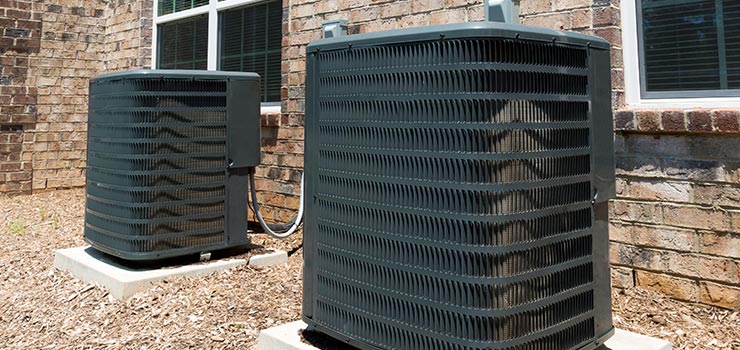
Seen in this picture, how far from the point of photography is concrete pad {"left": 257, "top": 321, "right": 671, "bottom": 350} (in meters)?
2.50

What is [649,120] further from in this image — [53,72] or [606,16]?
[53,72]

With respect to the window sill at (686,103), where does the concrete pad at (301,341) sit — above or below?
below

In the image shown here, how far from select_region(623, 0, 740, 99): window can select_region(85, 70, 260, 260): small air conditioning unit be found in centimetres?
275

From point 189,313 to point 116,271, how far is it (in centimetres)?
87

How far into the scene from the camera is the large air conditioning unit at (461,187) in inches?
75.7

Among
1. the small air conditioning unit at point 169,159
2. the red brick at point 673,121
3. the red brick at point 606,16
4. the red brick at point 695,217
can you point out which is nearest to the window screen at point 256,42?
the small air conditioning unit at point 169,159

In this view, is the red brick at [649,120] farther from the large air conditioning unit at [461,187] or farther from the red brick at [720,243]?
the large air conditioning unit at [461,187]

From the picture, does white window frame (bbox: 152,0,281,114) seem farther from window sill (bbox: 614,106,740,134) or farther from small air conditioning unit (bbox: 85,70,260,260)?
window sill (bbox: 614,106,740,134)

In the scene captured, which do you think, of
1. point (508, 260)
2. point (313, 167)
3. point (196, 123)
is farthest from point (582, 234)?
point (196, 123)

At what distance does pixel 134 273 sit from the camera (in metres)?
3.95

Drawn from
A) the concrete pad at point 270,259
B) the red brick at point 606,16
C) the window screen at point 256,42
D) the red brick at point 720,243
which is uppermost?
the window screen at point 256,42

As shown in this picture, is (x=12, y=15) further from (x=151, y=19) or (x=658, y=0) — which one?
(x=658, y=0)

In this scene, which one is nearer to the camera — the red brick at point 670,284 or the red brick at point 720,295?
the red brick at point 720,295

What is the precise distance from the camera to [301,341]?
257cm
